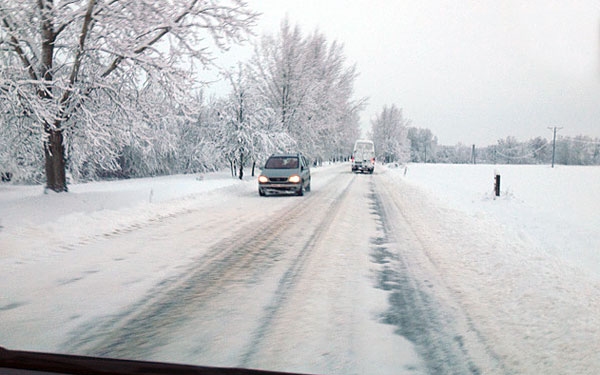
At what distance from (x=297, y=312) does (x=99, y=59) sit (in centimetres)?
1193

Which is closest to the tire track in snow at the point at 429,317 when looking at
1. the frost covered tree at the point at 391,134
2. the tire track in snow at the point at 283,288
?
the tire track in snow at the point at 283,288

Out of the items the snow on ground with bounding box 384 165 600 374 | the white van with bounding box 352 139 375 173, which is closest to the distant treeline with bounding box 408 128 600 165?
the white van with bounding box 352 139 375 173

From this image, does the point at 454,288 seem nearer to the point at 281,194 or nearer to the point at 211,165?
the point at 281,194

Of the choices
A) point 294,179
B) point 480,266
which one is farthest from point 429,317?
point 294,179

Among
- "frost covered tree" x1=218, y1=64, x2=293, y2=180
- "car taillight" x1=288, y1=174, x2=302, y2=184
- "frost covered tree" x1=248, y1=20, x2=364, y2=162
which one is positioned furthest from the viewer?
"frost covered tree" x1=248, y1=20, x2=364, y2=162

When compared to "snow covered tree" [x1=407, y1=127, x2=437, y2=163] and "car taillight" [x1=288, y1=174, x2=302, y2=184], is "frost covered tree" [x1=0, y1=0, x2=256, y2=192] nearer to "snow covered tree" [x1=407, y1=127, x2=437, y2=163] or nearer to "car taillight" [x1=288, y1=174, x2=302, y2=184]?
"car taillight" [x1=288, y1=174, x2=302, y2=184]

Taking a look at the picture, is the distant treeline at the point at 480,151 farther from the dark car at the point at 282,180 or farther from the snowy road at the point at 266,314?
the snowy road at the point at 266,314

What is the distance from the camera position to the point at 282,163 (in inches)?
679

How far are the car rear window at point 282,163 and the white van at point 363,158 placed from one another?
22.4m

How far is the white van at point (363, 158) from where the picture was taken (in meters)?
38.8

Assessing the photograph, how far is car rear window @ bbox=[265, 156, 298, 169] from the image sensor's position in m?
17.0

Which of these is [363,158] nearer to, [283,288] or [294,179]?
[294,179]

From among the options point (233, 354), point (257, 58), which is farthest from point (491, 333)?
point (257, 58)

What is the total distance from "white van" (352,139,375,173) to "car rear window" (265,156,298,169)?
73.5 ft
